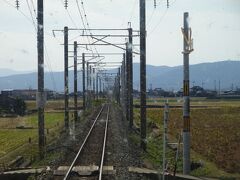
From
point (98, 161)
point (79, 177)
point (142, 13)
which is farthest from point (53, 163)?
point (142, 13)

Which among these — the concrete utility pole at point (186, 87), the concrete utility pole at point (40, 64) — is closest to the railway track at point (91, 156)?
the concrete utility pole at point (40, 64)

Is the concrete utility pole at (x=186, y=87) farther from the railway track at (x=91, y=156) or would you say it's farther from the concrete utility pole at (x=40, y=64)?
the concrete utility pole at (x=40, y=64)

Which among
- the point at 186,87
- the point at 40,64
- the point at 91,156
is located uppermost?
the point at 40,64

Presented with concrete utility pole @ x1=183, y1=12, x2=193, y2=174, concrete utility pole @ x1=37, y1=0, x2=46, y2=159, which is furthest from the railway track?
concrete utility pole @ x1=183, y1=12, x2=193, y2=174

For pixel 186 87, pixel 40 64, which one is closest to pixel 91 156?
pixel 40 64

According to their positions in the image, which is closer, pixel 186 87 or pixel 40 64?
pixel 186 87

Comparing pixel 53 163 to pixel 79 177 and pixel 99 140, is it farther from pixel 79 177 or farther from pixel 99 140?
pixel 99 140

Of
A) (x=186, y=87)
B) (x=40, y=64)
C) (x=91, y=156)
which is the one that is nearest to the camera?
(x=186, y=87)

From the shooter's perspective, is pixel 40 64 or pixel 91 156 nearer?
pixel 40 64

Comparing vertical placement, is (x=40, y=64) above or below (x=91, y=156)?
above

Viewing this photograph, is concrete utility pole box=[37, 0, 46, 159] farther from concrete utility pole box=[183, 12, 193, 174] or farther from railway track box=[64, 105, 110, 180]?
concrete utility pole box=[183, 12, 193, 174]

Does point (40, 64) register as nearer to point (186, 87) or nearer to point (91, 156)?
point (91, 156)

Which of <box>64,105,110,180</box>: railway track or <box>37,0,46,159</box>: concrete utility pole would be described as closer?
<box>64,105,110,180</box>: railway track

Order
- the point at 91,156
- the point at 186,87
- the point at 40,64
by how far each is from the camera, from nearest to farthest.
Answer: the point at 186,87
the point at 40,64
the point at 91,156
